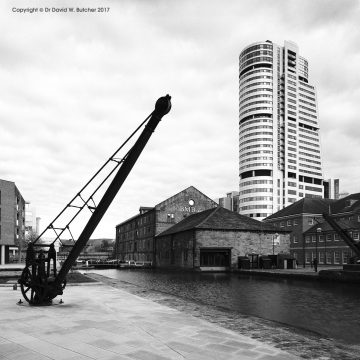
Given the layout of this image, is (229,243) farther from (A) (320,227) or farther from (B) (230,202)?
(B) (230,202)

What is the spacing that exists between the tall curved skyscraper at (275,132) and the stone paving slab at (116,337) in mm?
143837

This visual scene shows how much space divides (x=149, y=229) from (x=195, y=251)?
26.1 meters

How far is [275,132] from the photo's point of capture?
525 ft

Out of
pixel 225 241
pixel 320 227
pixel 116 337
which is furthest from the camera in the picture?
pixel 320 227

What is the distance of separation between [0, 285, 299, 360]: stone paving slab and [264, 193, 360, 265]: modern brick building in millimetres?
43640

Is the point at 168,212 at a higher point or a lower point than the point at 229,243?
higher

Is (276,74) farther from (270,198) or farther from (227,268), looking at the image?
(227,268)

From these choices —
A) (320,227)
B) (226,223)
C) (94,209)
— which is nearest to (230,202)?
(320,227)

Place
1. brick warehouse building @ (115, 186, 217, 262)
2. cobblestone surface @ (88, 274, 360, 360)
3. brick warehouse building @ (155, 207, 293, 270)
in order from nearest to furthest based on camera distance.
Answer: cobblestone surface @ (88, 274, 360, 360), brick warehouse building @ (155, 207, 293, 270), brick warehouse building @ (115, 186, 217, 262)

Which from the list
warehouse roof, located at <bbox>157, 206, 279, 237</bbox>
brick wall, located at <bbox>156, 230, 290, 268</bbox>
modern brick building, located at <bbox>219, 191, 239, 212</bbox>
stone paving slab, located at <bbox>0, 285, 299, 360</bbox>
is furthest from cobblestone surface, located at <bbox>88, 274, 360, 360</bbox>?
modern brick building, located at <bbox>219, 191, 239, 212</bbox>

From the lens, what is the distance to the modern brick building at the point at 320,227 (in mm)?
56094

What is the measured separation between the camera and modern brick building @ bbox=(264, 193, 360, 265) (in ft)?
184

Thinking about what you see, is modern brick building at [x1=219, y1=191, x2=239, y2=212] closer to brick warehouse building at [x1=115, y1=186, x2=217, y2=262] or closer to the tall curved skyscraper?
the tall curved skyscraper

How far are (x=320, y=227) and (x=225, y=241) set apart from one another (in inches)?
734
